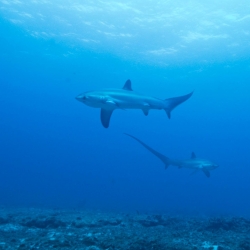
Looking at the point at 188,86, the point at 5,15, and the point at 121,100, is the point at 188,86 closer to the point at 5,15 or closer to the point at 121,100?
the point at 5,15

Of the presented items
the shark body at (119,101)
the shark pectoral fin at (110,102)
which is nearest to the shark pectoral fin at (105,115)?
the shark body at (119,101)

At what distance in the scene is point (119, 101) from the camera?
9.60 meters

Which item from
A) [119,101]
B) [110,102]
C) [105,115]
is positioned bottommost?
[105,115]

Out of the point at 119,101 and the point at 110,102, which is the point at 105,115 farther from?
the point at 110,102

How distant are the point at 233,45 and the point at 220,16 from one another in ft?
24.4

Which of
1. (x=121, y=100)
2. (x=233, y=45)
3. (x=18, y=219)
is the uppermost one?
(x=233, y=45)

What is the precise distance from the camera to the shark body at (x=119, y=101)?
8834mm

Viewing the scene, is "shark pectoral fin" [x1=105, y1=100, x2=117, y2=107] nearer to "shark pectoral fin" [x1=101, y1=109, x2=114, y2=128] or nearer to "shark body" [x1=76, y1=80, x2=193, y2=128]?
"shark body" [x1=76, y1=80, x2=193, y2=128]

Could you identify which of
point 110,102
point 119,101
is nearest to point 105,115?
point 119,101

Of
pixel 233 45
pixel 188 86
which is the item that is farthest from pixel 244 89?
pixel 233 45

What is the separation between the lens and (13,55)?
5162 centimetres

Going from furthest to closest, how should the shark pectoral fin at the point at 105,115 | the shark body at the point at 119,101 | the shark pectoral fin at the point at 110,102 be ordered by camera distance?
the shark pectoral fin at the point at 105,115
the shark pectoral fin at the point at 110,102
the shark body at the point at 119,101

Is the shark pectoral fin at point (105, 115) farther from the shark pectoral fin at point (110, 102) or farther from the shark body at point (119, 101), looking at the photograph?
the shark pectoral fin at point (110, 102)

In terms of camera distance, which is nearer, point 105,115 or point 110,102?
point 110,102
